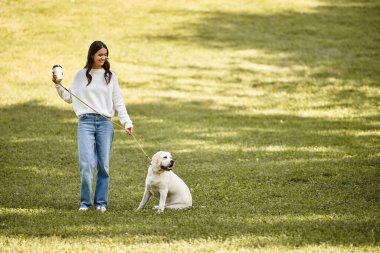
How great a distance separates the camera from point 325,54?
29859 mm

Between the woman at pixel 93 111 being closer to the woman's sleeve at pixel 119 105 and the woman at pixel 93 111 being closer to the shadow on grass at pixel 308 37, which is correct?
the woman's sleeve at pixel 119 105

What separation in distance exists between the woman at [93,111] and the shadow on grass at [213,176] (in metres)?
0.70

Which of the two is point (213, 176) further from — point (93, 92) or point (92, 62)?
point (92, 62)

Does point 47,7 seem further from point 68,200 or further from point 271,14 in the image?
point 68,200

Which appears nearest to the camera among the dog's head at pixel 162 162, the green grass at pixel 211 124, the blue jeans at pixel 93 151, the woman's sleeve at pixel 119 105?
the green grass at pixel 211 124

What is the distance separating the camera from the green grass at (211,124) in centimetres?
832

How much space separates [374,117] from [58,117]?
11.1 meters

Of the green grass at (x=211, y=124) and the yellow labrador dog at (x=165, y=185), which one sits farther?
the yellow labrador dog at (x=165, y=185)

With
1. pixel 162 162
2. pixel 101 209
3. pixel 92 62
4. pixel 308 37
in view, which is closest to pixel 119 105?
pixel 92 62

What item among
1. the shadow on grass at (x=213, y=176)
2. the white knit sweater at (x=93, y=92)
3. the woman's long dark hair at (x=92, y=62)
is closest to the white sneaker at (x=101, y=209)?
the shadow on grass at (x=213, y=176)

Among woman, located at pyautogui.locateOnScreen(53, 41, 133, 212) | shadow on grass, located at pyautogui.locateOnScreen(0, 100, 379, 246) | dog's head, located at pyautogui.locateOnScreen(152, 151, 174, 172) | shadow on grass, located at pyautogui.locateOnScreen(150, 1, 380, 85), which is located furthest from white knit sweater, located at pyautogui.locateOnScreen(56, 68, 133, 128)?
shadow on grass, located at pyautogui.locateOnScreen(150, 1, 380, 85)

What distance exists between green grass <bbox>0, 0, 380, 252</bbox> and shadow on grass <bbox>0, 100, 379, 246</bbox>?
0.05 m

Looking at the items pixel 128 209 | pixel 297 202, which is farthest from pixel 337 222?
pixel 128 209

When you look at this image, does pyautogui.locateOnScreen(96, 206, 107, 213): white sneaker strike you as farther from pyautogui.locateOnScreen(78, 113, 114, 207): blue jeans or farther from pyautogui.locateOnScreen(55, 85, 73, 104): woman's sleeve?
pyautogui.locateOnScreen(55, 85, 73, 104): woman's sleeve
